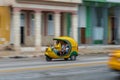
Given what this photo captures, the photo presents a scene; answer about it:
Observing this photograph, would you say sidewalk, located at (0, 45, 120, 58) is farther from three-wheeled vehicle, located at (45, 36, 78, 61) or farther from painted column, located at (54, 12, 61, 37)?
three-wheeled vehicle, located at (45, 36, 78, 61)

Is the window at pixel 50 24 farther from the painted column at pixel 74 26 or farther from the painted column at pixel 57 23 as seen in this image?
the painted column at pixel 57 23

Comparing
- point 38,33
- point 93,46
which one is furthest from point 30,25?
point 93,46

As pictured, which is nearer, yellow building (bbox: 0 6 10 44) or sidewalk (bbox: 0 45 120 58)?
sidewalk (bbox: 0 45 120 58)

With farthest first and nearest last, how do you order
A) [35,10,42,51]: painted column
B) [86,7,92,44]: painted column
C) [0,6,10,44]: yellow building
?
[86,7,92,44]: painted column → [35,10,42,51]: painted column → [0,6,10,44]: yellow building

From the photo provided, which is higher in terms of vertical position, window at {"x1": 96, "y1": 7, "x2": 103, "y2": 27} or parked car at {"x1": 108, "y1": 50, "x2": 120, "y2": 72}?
window at {"x1": 96, "y1": 7, "x2": 103, "y2": 27}

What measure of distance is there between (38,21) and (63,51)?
11722 millimetres

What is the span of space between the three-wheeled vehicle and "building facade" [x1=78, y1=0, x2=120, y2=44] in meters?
14.9

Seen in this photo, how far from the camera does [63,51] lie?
25500mm

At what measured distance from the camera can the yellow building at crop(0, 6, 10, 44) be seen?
36.2 metres

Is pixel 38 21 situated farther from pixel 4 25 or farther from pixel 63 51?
pixel 63 51

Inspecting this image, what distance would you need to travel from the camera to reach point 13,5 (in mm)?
35219

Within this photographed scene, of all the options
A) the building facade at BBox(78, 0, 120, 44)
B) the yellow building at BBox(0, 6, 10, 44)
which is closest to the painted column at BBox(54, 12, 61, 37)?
the building facade at BBox(78, 0, 120, 44)

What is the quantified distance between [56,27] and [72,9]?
2.58 m

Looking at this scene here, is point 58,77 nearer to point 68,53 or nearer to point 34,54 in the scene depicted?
point 68,53
